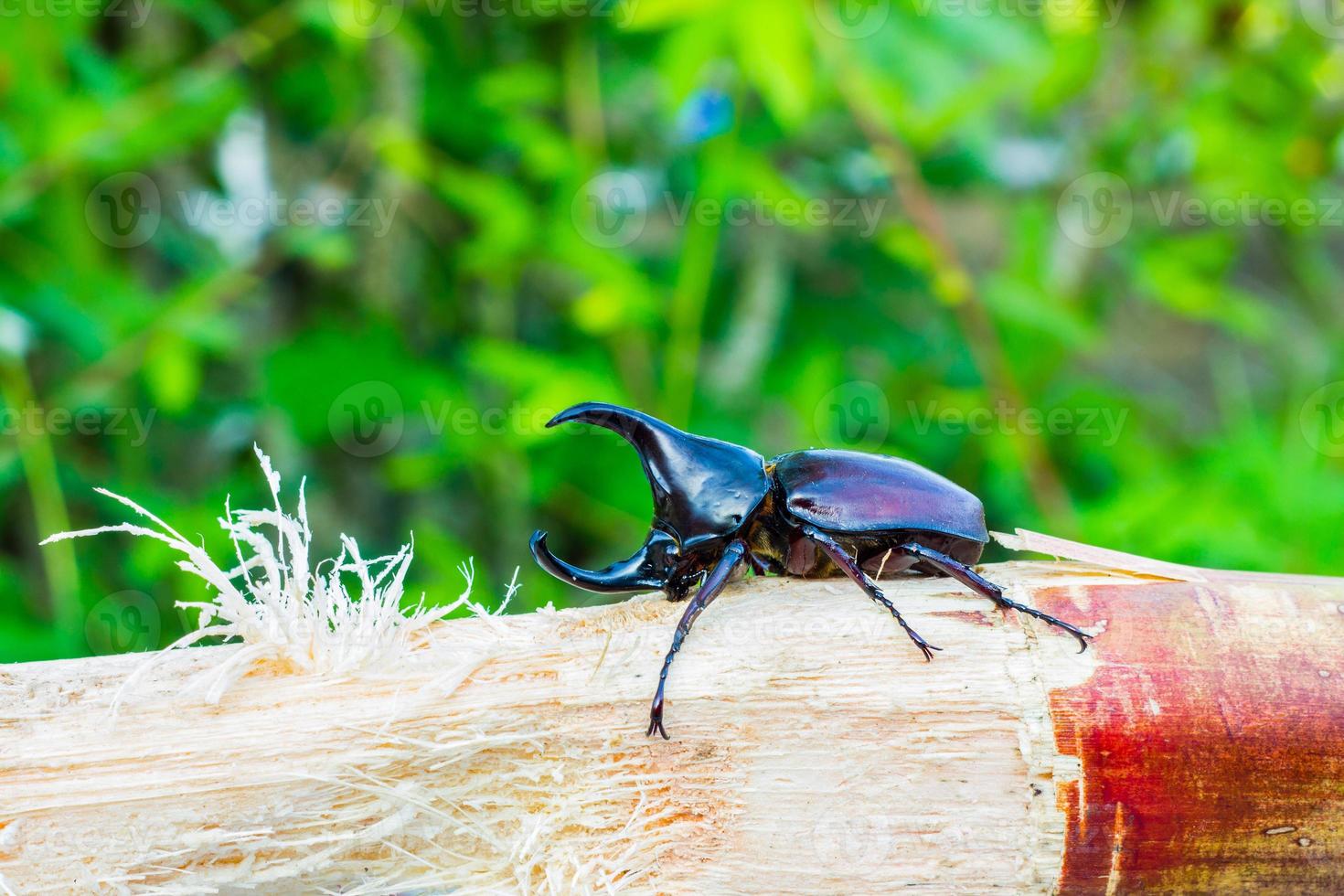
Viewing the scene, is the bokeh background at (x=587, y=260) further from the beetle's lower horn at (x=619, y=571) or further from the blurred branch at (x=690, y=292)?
the beetle's lower horn at (x=619, y=571)

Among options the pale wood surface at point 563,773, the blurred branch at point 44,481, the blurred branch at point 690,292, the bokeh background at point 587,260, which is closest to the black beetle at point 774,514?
the pale wood surface at point 563,773

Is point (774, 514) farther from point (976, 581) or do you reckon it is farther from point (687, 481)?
point (976, 581)

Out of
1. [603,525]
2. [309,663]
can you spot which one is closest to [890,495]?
[309,663]

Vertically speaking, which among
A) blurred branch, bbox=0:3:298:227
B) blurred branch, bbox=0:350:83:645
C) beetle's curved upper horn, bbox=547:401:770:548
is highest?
blurred branch, bbox=0:3:298:227

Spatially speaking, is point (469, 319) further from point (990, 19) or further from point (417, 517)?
point (990, 19)

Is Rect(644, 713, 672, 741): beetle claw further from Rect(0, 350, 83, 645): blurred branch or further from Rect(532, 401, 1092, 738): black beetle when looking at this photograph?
Rect(0, 350, 83, 645): blurred branch

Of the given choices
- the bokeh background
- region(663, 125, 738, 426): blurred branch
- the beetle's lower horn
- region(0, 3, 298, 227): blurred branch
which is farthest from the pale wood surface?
region(0, 3, 298, 227): blurred branch
